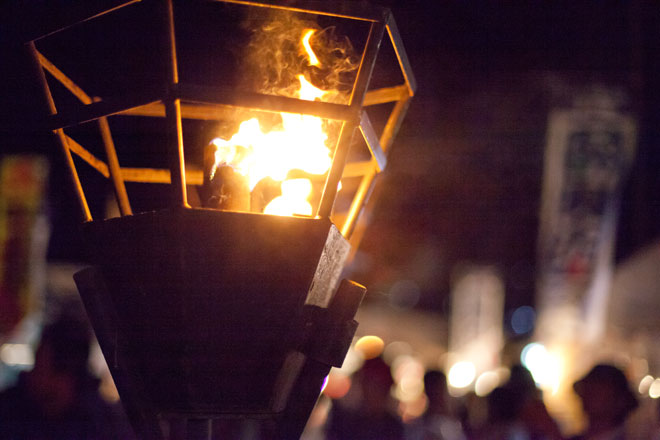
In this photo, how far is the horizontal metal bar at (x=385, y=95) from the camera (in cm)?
284

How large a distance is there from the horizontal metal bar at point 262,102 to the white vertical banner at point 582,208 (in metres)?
8.32

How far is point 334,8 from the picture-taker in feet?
6.71

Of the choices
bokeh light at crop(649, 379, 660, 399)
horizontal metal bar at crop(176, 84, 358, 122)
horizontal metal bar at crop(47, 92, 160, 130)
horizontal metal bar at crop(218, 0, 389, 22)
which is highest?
bokeh light at crop(649, 379, 660, 399)

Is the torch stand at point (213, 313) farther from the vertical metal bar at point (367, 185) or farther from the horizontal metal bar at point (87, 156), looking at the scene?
the horizontal metal bar at point (87, 156)

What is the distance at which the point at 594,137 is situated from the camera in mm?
9328

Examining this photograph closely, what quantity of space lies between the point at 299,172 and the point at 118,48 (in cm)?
95

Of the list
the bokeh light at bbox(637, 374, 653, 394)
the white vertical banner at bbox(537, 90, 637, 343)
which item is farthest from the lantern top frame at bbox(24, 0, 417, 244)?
the bokeh light at bbox(637, 374, 653, 394)

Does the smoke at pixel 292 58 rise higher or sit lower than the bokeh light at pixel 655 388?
lower

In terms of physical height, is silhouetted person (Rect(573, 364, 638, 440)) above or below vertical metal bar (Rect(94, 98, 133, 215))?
below

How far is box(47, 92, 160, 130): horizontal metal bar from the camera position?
2.01 metres

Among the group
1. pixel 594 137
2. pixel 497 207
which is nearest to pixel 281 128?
pixel 594 137

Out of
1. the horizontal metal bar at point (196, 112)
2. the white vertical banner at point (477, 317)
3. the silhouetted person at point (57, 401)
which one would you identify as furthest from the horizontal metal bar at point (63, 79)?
the white vertical banner at point (477, 317)

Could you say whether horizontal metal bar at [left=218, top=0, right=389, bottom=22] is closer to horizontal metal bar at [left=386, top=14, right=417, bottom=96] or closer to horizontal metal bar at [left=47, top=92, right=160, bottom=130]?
horizontal metal bar at [left=386, top=14, right=417, bottom=96]

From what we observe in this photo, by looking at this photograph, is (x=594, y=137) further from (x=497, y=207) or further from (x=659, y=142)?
(x=497, y=207)
